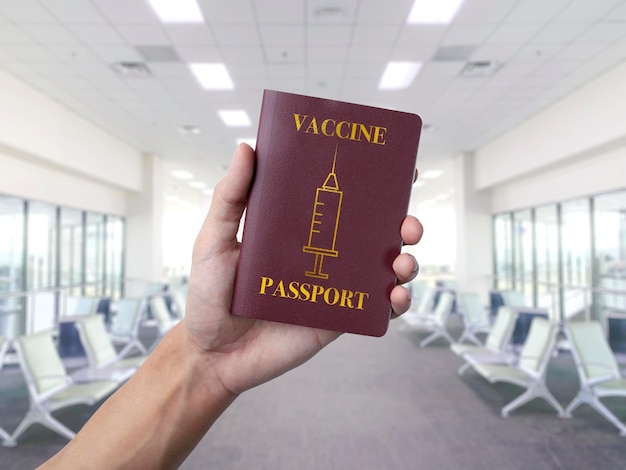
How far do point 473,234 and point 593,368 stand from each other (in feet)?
25.1

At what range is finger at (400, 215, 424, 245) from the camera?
905mm

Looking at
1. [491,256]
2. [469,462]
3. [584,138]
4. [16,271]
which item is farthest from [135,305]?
[491,256]

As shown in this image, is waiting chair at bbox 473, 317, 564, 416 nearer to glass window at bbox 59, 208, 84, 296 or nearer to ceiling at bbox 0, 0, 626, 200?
ceiling at bbox 0, 0, 626, 200

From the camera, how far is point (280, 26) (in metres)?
4.75

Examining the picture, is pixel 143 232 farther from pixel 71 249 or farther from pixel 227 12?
pixel 227 12

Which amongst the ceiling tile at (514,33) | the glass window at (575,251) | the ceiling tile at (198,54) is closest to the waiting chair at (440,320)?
the glass window at (575,251)

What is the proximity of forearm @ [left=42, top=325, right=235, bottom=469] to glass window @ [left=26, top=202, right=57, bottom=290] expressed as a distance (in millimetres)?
7796

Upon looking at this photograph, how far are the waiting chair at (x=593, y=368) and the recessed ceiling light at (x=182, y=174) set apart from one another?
40.5ft

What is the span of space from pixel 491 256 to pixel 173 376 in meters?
11.8

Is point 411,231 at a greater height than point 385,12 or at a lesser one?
lesser

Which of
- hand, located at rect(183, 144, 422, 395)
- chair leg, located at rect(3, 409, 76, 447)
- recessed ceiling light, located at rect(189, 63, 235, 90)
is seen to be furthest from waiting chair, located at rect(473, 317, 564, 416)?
recessed ceiling light, located at rect(189, 63, 235, 90)

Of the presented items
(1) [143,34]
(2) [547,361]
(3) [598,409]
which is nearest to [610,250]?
(2) [547,361]

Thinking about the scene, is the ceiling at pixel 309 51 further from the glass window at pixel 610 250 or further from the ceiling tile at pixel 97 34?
the glass window at pixel 610 250

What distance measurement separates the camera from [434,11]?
453 cm
